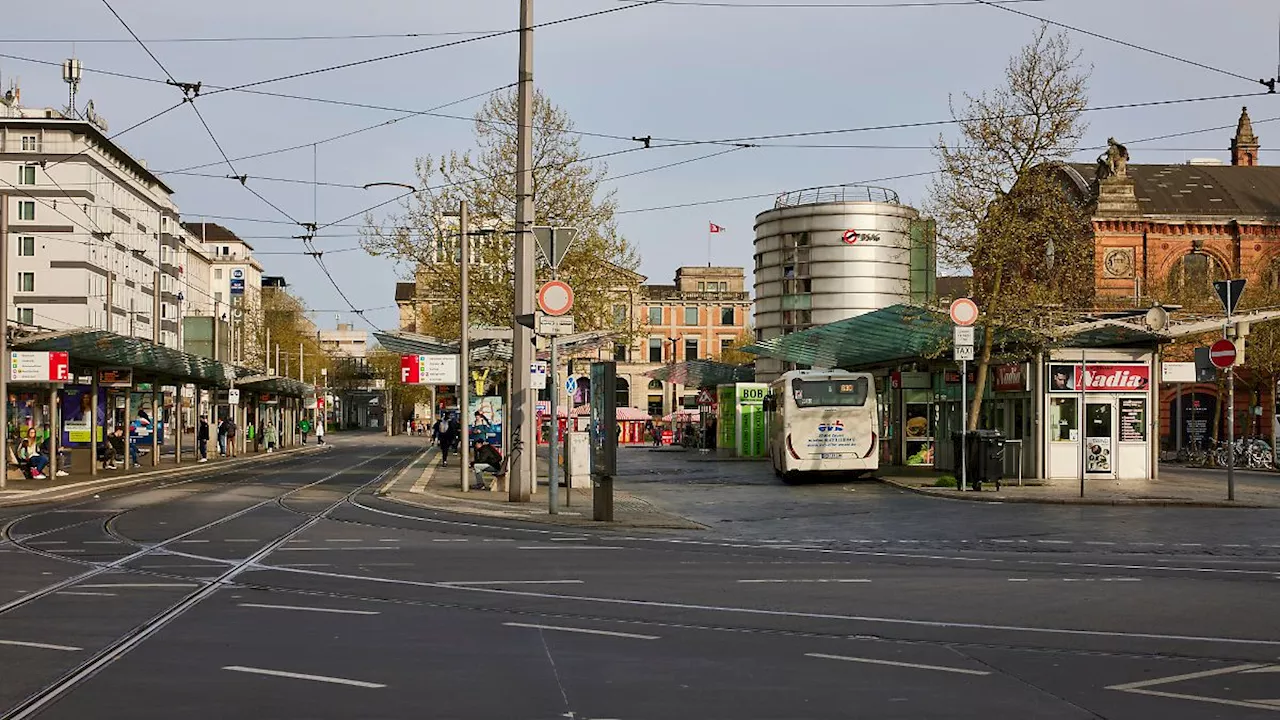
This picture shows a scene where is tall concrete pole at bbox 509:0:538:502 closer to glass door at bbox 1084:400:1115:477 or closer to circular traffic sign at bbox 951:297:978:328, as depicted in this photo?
circular traffic sign at bbox 951:297:978:328

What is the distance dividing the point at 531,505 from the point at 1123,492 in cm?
1293

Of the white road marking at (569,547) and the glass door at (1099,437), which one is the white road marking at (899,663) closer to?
the white road marking at (569,547)

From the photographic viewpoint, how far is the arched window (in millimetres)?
70662

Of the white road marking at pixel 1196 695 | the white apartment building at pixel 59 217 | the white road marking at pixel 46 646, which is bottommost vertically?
the white road marking at pixel 46 646

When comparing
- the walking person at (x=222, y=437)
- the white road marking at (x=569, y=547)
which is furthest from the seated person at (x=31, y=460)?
the white road marking at (x=569, y=547)

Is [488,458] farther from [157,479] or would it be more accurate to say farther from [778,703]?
[778,703]

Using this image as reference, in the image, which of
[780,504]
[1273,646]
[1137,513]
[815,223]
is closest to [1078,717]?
[1273,646]

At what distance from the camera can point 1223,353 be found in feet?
103

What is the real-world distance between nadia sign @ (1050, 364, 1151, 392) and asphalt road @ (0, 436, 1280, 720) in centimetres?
1220

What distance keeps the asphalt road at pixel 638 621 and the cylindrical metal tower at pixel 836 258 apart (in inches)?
2971

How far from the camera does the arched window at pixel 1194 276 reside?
232 feet

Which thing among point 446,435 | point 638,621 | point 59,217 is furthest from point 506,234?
point 59,217

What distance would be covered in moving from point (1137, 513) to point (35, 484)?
27.7 meters

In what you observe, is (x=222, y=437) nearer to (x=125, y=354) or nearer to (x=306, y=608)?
(x=125, y=354)
